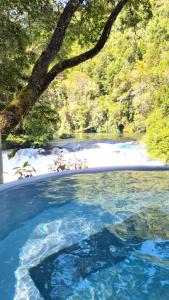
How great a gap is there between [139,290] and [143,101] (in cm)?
1517

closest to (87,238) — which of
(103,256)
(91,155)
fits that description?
(103,256)

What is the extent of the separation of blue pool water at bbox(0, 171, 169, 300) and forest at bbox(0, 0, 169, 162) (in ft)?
3.06

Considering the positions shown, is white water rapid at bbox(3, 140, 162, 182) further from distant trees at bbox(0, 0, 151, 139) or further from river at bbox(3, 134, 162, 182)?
distant trees at bbox(0, 0, 151, 139)

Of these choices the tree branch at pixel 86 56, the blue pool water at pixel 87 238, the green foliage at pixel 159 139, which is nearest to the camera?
the blue pool water at pixel 87 238

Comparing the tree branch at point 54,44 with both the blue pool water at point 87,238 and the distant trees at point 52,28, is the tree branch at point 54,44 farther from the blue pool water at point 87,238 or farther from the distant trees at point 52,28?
the blue pool water at point 87,238

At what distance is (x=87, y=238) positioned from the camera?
2758 millimetres

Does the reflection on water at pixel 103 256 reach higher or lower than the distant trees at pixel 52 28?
lower

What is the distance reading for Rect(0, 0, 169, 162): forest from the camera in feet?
15.2

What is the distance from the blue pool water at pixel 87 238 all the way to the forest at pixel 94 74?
0.93 m

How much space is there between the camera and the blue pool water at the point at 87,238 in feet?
6.53

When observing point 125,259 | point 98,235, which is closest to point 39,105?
point 98,235

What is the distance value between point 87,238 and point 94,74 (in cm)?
2757

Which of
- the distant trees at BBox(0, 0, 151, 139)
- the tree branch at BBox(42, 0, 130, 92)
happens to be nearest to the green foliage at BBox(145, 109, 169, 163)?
the distant trees at BBox(0, 0, 151, 139)

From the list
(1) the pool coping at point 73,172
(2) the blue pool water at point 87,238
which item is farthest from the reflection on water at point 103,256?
(1) the pool coping at point 73,172
